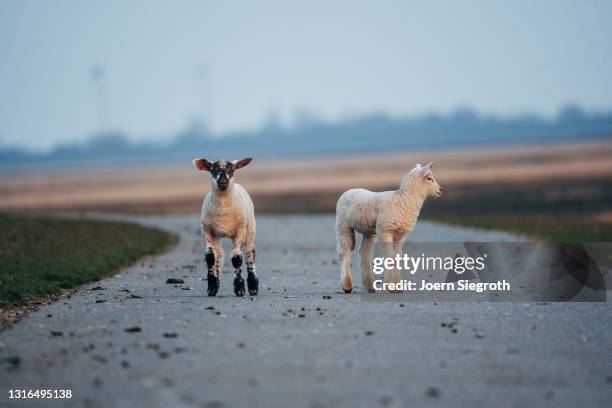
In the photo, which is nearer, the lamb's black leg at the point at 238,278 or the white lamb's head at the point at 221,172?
the white lamb's head at the point at 221,172

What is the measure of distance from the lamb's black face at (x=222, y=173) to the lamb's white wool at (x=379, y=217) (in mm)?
1716

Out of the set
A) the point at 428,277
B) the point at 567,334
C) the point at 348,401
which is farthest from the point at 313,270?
the point at 348,401

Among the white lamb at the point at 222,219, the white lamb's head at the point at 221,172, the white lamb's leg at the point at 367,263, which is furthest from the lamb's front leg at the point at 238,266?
the white lamb's leg at the point at 367,263

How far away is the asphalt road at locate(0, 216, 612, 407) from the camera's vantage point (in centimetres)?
1074

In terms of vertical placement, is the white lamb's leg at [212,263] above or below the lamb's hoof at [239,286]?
above

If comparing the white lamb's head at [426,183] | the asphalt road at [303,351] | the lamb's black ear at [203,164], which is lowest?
the asphalt road at [303,351]

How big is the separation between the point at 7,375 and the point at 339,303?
6.00m

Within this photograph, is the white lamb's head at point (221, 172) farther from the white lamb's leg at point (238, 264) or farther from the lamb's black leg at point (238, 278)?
the lamb's black leg at point (238, 278)

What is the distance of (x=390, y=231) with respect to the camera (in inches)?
693

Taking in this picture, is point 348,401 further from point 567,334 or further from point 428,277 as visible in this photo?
point 428,277

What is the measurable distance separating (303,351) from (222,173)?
525 cm

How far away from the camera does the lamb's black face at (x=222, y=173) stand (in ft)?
56.9

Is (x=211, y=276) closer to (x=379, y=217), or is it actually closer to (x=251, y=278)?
(x=251, y=278)

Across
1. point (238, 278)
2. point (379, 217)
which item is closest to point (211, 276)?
point (238, 278)
